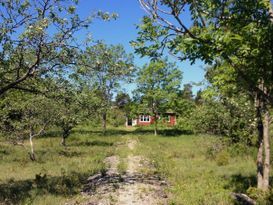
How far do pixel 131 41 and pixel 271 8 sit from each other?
9.29 ft

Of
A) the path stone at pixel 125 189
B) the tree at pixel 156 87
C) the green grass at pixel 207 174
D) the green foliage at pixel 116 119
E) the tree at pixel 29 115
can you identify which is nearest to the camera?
the path stone at pixel 125 189

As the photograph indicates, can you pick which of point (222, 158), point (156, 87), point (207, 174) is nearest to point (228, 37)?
point (207, 174)

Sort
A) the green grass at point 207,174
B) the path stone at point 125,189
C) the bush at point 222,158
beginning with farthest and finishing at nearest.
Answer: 1. the bush at point 222,158
2. the green grass at point 207,174
3. the path stone at point 125,189

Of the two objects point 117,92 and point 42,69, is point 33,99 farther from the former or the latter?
point 117,92

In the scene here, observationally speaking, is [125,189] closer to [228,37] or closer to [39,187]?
[39,187]

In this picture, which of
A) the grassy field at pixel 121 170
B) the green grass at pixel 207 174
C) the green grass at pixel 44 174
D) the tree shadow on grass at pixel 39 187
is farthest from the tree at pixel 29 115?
the green grass at pixel 207 174

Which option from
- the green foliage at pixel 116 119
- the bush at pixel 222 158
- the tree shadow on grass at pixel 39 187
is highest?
the green foliage at pixel 116 119

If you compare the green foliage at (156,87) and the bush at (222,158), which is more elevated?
the green foliage at (156,87)

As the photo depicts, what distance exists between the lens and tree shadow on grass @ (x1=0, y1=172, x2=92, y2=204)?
13.3 metres

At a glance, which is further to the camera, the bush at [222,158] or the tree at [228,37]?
the bush at [222,158]

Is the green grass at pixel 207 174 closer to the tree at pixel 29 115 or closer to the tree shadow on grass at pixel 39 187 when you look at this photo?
the tree shadow on grass at pixel 39 187

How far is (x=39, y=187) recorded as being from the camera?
14.9m

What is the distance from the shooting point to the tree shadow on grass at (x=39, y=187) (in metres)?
13.3

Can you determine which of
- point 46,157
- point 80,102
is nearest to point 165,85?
point 46,157
